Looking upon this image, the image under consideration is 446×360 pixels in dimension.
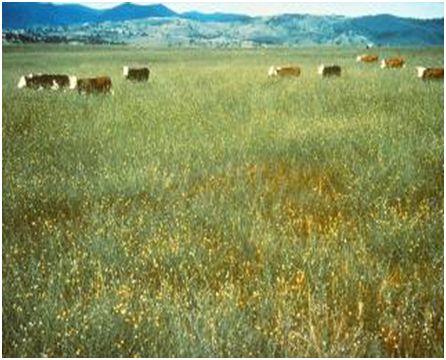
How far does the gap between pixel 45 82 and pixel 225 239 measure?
40.1ft

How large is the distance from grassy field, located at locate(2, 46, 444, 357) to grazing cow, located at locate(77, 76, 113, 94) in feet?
16.1

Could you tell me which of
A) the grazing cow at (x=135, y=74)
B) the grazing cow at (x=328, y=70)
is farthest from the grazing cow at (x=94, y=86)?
the grazing cow at (x=328, y=70)

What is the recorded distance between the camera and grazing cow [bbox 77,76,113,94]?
1436 centimetres

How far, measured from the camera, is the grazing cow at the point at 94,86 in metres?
14.4

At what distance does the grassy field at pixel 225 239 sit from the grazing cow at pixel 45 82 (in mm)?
6141

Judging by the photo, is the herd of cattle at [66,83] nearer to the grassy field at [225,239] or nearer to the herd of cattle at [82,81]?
the herd of cattle at [82,81]

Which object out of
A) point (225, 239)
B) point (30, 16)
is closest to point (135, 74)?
point (30, 16)

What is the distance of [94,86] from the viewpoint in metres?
14.6

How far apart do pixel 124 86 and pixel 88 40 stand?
79.7 m

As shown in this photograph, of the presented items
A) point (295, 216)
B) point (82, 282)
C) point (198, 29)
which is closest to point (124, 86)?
point (295, 216)

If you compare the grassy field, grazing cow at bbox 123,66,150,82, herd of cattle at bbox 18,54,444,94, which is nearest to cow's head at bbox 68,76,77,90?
herd of cattle at bbox 18,54,444,94

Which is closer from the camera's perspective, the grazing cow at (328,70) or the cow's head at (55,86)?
the cow's head at (55,86)

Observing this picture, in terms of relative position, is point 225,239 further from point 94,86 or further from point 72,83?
point 72,83

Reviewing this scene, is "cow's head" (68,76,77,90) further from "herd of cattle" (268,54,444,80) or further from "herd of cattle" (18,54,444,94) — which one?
"herd of cattle" (268,54,444,80)
